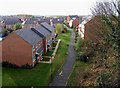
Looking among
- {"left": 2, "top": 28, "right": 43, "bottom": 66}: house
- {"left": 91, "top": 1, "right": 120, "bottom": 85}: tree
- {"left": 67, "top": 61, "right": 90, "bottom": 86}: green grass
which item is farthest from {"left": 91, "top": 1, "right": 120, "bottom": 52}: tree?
{"left": 2, "top": 28, "right": 43, "bottom": 66}: house

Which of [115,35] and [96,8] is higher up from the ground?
[96,8]

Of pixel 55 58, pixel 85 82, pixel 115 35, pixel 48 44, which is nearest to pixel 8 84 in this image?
pixel 85 82

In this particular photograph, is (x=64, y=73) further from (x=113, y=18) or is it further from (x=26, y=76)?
(x=113, y=18)

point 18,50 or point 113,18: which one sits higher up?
point 113,18

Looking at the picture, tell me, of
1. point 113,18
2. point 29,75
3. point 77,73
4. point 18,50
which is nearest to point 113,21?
point 113,18

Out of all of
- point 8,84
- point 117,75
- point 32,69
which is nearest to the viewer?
point 117,75

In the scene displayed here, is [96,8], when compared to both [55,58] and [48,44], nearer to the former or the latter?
[55,58]
